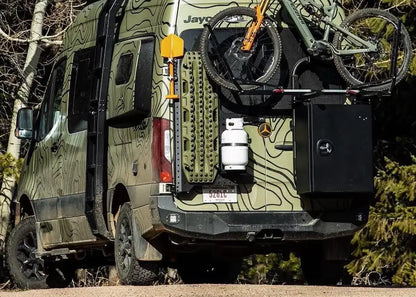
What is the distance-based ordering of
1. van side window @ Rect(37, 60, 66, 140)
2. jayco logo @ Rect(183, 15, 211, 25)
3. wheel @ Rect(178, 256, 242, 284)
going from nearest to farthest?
1. jayco logo @ Rect(183, 15, 211, 25)
2. van side window @ Rect(37, 60, 66, 140)
3. wheel @ Rect(178, 256, 242, 284)

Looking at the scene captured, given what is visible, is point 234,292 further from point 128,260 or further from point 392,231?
point 392,231

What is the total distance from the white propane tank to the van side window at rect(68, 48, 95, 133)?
2.05 m

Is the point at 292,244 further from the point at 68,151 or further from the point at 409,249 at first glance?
the point at 409,249

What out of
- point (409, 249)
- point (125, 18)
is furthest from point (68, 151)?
point (409, 249)

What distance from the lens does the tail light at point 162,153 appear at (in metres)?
11.9

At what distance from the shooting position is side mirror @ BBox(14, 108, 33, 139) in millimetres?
15016

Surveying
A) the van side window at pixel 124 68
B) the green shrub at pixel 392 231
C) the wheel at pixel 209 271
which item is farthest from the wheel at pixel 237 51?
the green shrub at pixel 392 231

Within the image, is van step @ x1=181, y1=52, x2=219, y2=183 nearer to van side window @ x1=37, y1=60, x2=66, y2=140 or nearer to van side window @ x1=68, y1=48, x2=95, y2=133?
van side window @ x1=68, y1=48, x2=95, y2=133

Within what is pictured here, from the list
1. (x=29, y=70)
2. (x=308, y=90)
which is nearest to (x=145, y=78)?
(x=308, y=90)

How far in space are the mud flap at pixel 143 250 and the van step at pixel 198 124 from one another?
882 mm

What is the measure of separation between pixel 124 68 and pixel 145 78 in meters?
0.62

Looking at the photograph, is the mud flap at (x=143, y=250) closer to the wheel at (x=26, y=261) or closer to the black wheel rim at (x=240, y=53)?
the black wheel rim at (x=240, y=53)

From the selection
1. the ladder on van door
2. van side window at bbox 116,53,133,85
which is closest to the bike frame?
van side window at bbox 116,53,133,85

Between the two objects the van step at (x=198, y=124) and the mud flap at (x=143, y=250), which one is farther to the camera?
the mud flap at (x=143, y=250)
